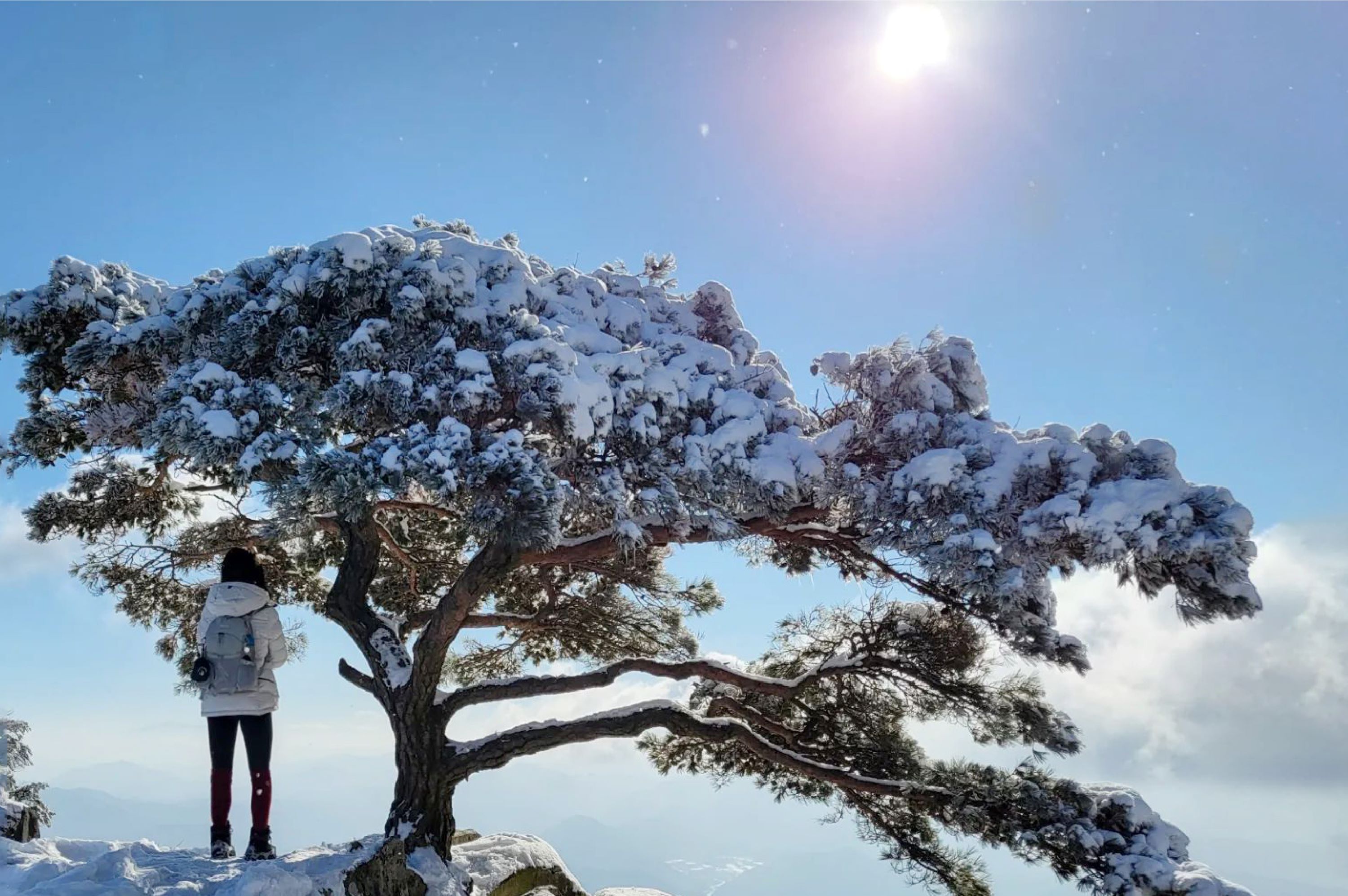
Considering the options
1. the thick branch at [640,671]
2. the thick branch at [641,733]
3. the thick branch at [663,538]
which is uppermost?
the thick branch at [663,538]

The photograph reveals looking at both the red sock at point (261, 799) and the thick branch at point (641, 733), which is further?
the thick branch at point (641, 733)

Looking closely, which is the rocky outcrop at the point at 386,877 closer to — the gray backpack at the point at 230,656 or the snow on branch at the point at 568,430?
the gray backpack at the point at 230,656

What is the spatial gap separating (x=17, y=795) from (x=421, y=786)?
557 centimetres

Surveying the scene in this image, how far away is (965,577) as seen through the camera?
16.8 feet

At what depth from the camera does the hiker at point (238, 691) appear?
19.7 ft

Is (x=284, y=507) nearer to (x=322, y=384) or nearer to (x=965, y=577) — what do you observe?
(x=322, y=384)

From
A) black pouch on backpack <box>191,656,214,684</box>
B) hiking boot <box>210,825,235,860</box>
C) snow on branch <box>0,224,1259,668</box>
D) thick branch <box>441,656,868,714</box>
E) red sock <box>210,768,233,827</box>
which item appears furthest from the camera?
thick branch <box>441,656,868,714</box>

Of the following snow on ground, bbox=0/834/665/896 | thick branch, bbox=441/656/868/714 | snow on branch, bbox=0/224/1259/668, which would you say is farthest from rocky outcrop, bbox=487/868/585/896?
snow on branch, bbox=0/224/1259/668

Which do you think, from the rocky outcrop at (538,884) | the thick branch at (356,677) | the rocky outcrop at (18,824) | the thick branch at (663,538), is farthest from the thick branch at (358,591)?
the rocky outcrop at (18,824)

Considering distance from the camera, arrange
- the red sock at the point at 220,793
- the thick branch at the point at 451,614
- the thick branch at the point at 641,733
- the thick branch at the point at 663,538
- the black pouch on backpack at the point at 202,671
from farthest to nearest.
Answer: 1. the thick branch at the point at 641,733
2. the thick branch at the point at 451,614
3. the thick branch at the point at 663,538
4. the red sock at the point at 220,793
5. the black pouch on backpack at the point at 202,671

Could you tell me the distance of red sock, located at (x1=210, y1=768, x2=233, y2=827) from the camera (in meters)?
6.10

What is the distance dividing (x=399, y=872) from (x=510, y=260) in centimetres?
467

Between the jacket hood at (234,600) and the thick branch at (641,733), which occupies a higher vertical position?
the jacket hood at (234,600)

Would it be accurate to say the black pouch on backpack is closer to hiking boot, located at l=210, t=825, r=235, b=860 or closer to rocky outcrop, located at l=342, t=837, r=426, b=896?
hiking boot, located at l=210, t=825, r=235, b=860
